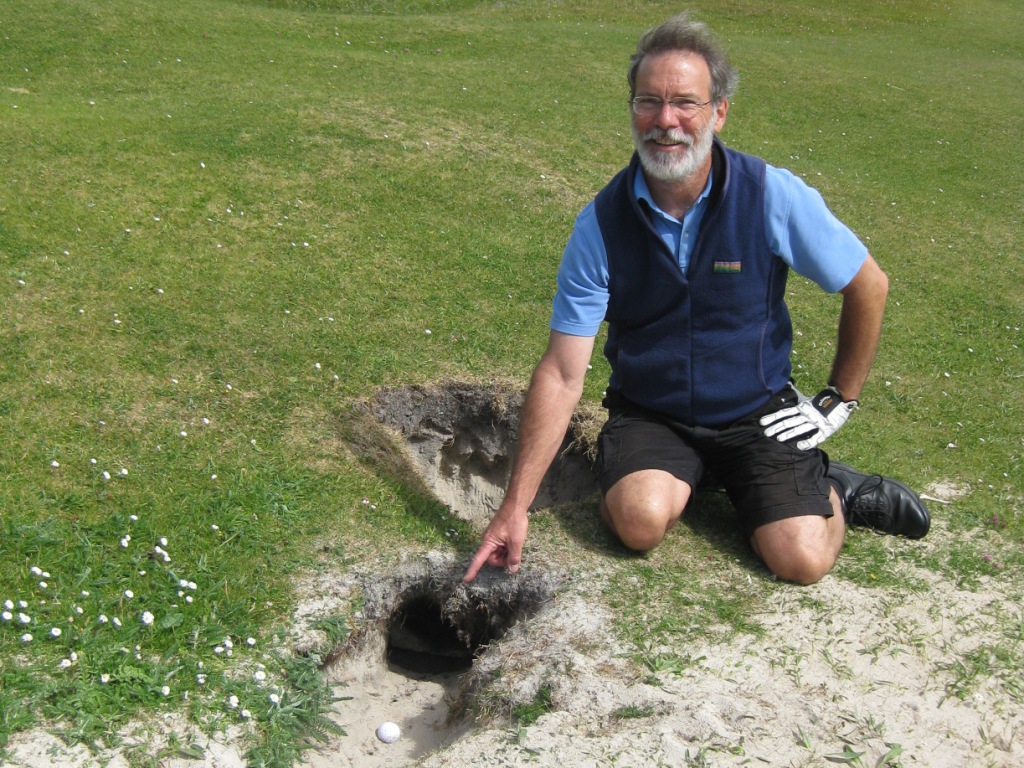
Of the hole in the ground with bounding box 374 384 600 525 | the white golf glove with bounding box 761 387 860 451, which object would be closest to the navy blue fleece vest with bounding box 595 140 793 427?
the white golf glove with bounding box 761 387 860 451

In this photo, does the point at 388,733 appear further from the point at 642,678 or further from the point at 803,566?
the point at 803,566

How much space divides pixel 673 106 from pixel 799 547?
2086mm

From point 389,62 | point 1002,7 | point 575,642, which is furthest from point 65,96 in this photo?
point 1002,7

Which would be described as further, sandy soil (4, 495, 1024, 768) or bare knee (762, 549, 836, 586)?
bare knee (762, 549, 836, 586)

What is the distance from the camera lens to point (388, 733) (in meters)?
4.34

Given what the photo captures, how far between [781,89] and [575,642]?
12609 millimetres

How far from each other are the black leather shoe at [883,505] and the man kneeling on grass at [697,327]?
41 mm

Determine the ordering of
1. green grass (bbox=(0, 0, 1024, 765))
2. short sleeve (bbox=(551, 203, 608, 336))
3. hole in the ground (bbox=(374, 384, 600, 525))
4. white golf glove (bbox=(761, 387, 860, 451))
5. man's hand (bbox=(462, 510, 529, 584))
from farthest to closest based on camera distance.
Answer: hole in the ground (bbox=(374, 384, 600, 525)) → white golf glove (bbox=(761, 387, 860, 451)) → short sleeve (bbox=(551, 203, 608, 336)) → man's hand (bbox=(462, 510, 529, 584)) → green grass (bbox=(0, 0, 1024, 765))

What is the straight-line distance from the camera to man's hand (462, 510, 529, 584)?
441cm

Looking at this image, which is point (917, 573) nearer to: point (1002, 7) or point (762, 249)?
point (762, 249)

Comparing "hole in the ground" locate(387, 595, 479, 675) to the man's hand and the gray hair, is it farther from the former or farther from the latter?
the gray hair

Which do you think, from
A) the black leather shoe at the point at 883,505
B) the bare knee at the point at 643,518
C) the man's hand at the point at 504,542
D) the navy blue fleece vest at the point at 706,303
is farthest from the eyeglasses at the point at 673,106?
the black leather shoe at the point at 883,505

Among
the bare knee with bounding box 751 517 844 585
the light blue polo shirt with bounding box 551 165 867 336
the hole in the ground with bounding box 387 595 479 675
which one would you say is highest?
the light blue polo shirt with bounding box 551 165 867 336

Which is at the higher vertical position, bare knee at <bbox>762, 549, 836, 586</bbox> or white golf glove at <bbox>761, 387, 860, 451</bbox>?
white golf glove at <bbox>761, 387, 860, 451</bbox>
